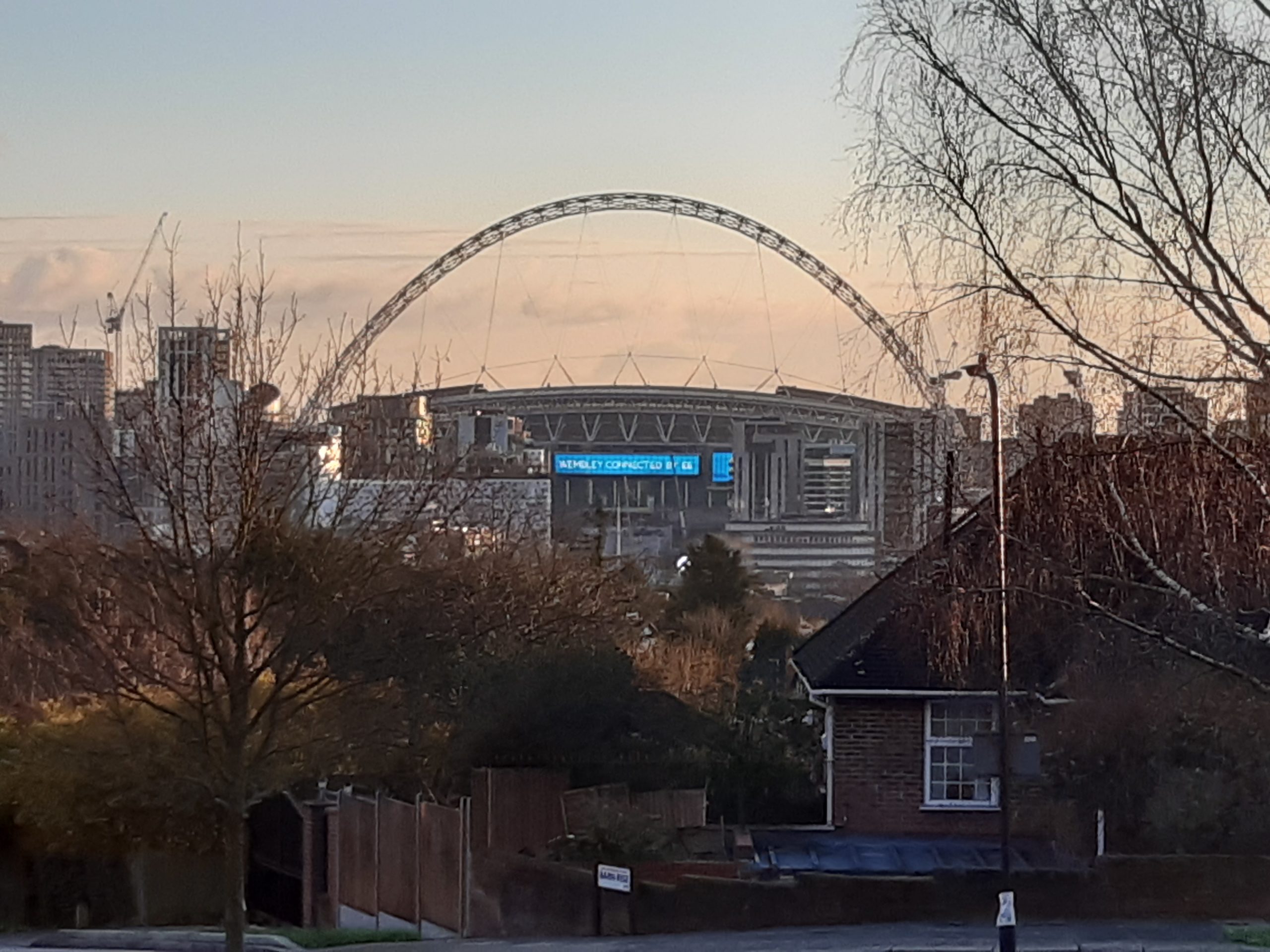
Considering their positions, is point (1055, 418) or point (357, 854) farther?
point (357, 854)

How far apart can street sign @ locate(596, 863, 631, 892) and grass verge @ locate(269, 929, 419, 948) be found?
242cm

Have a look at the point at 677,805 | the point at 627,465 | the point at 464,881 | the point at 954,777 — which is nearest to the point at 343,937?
the point at 464,881

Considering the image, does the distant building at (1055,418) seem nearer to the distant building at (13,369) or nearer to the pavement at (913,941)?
the pavement at (913,941)

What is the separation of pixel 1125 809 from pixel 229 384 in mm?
11619

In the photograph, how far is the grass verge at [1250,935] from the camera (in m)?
17.5

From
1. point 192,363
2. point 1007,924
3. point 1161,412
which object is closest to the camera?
point 1161,412

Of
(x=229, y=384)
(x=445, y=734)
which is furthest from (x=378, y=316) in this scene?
(x=229, y=384)

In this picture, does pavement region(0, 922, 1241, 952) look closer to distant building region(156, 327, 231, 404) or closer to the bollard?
the bollard

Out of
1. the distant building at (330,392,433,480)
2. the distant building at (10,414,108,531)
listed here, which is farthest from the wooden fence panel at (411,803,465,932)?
the distant building at (10,414,108,531)

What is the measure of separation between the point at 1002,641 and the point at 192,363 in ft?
28.1

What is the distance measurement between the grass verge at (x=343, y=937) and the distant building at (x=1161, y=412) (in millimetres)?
11205

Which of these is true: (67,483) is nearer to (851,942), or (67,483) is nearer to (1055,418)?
(851,942)

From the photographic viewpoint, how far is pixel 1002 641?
720 inches

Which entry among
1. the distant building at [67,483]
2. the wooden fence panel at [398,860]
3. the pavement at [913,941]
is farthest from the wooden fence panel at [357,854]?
the distant building at [67,483]
